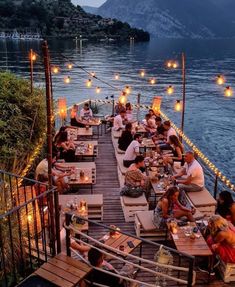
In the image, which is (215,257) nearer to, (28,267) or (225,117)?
(28,267)

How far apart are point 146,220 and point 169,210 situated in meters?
0.68

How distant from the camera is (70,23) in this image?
18250 centimetres

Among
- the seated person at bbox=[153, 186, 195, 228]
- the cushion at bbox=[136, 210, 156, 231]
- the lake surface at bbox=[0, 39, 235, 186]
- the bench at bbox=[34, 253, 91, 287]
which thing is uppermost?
the bench at bbox=[34, 253, 91, 287]

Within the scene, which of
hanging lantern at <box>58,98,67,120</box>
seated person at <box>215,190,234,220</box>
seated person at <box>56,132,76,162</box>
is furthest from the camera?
hanging lantern at <box>58,98,67,120</box>

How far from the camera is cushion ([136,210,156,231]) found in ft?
29.3

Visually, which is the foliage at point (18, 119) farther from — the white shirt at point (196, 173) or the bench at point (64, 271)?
the bench at point (64, 271)

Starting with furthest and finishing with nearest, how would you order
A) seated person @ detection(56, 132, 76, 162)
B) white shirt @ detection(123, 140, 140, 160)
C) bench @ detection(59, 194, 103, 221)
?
seated person @ detection(56, 132, 76, 162) < white shirt @ detection(123, 140, 140, 160) < bench @ detection(59, 194, 103, 221)

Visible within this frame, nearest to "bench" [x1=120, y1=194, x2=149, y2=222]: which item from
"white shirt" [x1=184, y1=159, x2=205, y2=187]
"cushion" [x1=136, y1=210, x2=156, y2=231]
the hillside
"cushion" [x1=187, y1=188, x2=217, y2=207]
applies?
"cushion" [x1=136, y1=210, x2=156, y2=231]

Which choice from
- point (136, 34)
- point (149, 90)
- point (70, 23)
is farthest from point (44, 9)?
point (149, 90)

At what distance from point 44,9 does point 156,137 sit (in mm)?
170566

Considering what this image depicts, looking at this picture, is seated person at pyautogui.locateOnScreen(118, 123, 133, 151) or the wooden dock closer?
the wooden dock

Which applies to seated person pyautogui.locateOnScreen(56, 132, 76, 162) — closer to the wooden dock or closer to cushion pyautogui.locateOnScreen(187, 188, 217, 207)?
the wooden dock

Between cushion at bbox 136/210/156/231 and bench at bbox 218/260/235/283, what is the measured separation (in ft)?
6.47

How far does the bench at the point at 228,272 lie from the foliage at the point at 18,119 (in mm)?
7599
